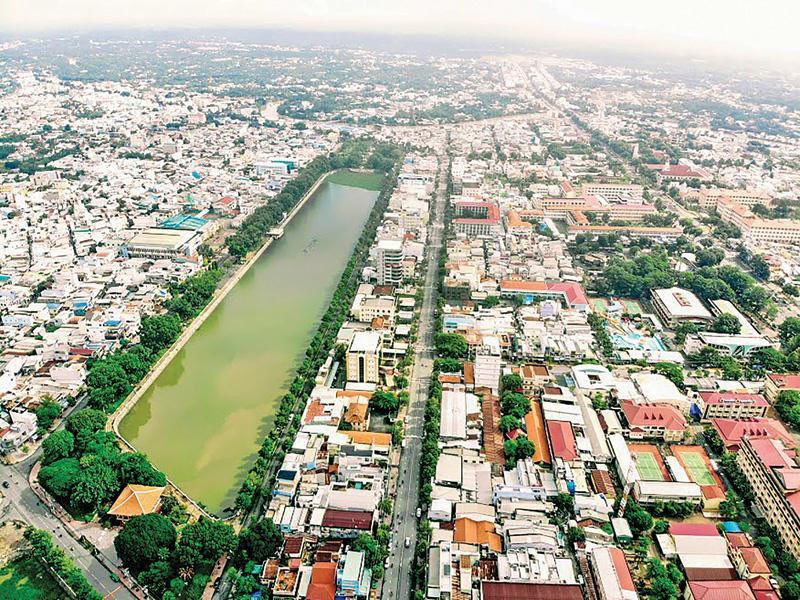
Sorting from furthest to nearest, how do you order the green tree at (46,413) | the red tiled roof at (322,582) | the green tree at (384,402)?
the green tree at (384,402)
the green tree at (46,413)
the red tiled roof at (322,582)

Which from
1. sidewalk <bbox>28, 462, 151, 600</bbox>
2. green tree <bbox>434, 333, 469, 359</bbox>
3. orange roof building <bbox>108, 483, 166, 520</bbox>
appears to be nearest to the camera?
sidewalk <bbox>28, 462, 151, 600</bbox>

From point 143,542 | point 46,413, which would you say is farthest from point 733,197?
point 46,413

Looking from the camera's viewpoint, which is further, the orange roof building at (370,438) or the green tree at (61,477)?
the orange roof building at (370,438)

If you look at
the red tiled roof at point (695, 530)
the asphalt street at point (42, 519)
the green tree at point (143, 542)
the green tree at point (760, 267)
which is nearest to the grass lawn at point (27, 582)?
the asphalt street at point (42, 519)

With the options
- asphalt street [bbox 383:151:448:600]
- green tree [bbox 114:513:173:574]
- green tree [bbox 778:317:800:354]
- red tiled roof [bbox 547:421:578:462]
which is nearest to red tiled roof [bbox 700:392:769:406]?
red tiled roof [bbox 547:421:578:462]

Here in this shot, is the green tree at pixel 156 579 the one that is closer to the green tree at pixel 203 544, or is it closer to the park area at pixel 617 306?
the green tree at pixel 203 544

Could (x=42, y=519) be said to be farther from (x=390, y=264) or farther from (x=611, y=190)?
(x=611, y=190)

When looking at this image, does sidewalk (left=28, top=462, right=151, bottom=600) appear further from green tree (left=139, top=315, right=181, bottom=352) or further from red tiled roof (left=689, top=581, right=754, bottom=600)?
red tiled roof (left=689, top=581, right=754, bottom=600)
